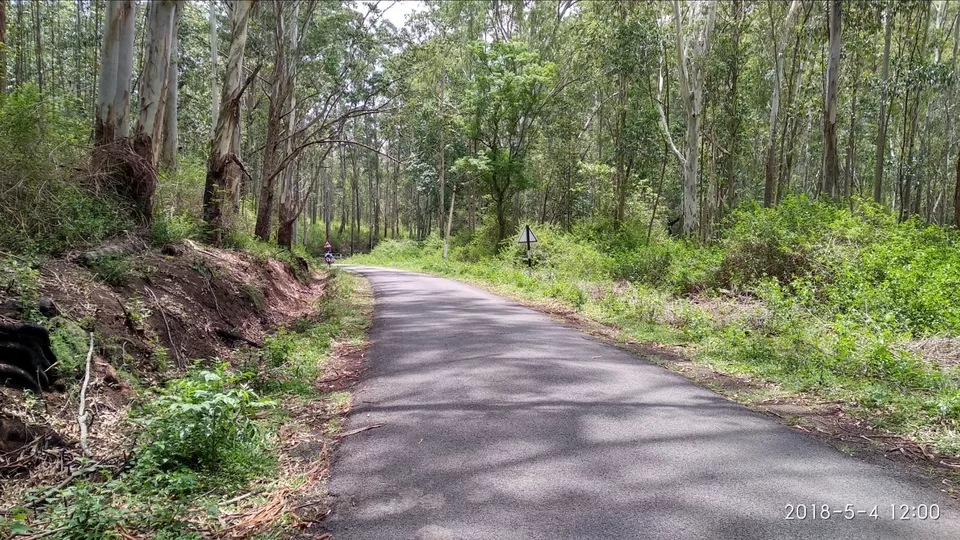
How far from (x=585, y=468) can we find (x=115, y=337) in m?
4.36

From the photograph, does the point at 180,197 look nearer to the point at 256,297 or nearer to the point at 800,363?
the point at 256,297

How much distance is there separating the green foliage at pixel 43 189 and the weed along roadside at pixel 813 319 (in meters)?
7.35

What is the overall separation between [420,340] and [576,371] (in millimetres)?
2974

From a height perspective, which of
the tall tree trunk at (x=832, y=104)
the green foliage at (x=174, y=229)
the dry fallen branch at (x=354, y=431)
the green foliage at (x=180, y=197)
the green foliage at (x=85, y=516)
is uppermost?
the tall tree trunk at (x=832, y=104)

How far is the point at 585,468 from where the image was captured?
11.6ft

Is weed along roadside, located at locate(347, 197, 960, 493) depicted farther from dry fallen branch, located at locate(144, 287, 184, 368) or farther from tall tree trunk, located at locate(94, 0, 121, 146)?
tall tree trunk, located at locate(94, 0, 121, 146)

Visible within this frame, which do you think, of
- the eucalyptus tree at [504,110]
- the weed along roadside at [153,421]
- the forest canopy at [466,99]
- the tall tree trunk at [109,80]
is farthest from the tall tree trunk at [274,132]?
the eucalyptus tree at [504,110]

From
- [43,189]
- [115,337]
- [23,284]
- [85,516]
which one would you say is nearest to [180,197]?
[43,189]

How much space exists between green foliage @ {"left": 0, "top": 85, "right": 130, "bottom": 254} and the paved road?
3916mm

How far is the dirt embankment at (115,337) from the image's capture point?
337 cm

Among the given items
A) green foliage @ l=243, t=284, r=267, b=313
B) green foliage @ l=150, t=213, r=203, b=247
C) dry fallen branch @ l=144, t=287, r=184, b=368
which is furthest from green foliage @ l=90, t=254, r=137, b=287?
green foliage @ l=243, t=284, r=267, b=313

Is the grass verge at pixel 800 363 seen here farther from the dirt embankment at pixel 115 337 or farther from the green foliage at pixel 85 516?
the dirt embankment at pixel 115 337

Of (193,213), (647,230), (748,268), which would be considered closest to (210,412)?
(193,213)

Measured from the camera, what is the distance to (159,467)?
134 inches
